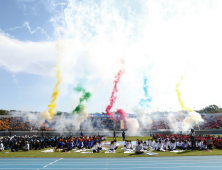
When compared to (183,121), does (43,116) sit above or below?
above

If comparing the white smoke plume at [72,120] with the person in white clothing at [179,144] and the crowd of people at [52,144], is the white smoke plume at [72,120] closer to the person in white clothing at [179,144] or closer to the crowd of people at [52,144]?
the crowd of people at [52,144]

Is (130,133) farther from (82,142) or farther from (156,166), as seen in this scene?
(156,166)

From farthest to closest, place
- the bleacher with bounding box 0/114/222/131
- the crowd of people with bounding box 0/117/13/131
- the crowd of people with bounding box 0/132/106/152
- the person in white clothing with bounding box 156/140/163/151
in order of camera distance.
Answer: the crowd of people with bounding box 0/117/13/131 < the bleacher with bounding box 0/114/222/131 < the crowd of people with bounding box 0/132/106/152 < the person in white clothing with bounding box 156/140/163/151

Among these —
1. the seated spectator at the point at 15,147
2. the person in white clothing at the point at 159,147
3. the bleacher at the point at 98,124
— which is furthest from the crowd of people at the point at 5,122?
the person in white clothing at the point at 159,147

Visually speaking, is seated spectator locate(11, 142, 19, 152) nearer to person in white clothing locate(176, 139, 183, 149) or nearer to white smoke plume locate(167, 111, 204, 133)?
person in white clothing locate(176, 139, 183, 149)

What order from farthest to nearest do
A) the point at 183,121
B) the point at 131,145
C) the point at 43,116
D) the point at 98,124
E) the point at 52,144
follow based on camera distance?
the point at 98,124
the point at 43,116
the point at 183,121
the point at 52,144
the point at 131,145

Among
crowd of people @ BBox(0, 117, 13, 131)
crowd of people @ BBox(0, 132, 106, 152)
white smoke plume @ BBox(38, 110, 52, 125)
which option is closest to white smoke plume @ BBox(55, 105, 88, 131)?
white smoke plume @ BBox(38, 110, 52, 125)

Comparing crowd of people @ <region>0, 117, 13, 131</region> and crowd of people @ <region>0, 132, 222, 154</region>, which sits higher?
crowd of people @ <region>0, 117, 13, 131</region>

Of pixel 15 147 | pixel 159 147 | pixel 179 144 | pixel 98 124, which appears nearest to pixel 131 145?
pixel 159 147

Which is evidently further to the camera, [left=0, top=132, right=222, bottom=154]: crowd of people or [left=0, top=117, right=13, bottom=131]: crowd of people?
[left=0, top=117, right=13, bottom=131]: crowd of people

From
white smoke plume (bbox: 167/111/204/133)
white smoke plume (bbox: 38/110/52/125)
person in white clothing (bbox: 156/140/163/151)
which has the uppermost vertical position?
white smoke plume (bbox: 38/110/52/125)

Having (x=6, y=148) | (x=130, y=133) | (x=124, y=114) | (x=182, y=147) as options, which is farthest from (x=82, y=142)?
(x=124, y=114)

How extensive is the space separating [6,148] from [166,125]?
47.7 m

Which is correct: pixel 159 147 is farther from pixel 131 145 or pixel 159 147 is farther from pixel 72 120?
pixel 72 120
